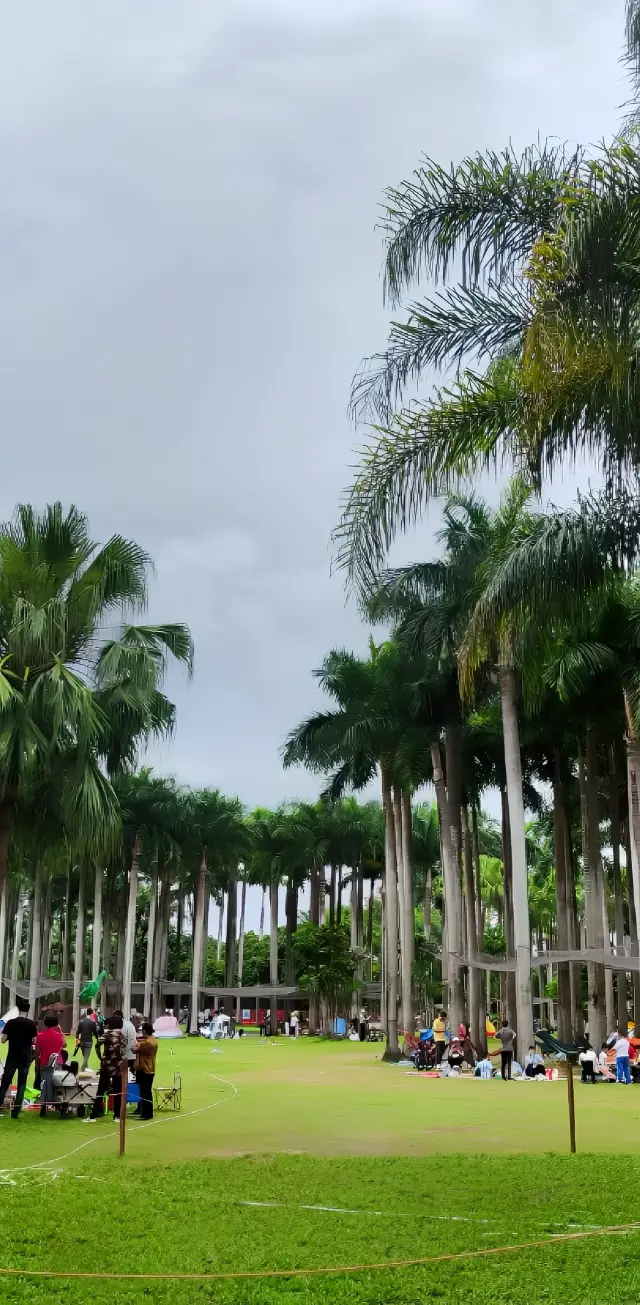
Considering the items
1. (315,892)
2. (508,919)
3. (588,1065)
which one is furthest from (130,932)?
(588,1065)

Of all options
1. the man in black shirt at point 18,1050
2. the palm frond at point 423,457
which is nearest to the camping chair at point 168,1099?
the man in black shirt at point 18,1050

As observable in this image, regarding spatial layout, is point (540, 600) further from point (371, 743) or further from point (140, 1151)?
point (371, 743)

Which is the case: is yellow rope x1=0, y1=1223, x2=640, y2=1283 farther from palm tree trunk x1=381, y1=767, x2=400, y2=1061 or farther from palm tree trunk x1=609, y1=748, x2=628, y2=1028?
palm tree trunk x1=609, y1=748, x2=628, y2=1028

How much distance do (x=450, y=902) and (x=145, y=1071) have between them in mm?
18880

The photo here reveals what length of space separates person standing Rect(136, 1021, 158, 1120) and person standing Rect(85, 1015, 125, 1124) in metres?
0.25

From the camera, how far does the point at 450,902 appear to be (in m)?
33.8

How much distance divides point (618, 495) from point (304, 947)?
143 feet

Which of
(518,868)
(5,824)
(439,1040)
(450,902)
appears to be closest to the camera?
(5,824)

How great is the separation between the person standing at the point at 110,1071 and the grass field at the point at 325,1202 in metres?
0.52

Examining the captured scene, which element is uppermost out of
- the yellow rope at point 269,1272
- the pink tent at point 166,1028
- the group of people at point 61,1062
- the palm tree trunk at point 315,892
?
the palm tree trunk at point 315,892

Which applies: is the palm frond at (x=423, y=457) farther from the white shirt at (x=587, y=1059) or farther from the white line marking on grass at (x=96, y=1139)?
the white shirt at (x=587, y=1059)

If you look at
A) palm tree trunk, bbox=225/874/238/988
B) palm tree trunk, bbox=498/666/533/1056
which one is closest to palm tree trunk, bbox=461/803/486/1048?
palm tree trunk, bbox=498/666/533/1056

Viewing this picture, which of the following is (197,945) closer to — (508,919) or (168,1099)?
(508,919)

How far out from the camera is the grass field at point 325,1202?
6.56m
